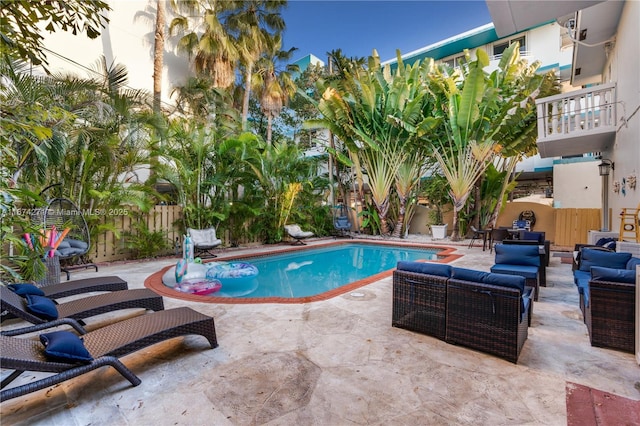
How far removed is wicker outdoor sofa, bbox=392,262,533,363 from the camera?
115 inches

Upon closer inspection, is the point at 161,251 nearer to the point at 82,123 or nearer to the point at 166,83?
the point at 82,123

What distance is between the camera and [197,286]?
5.56m

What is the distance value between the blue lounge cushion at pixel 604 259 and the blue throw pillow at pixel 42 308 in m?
6.69

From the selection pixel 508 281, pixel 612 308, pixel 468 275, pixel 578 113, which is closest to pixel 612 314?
pixel 612 308

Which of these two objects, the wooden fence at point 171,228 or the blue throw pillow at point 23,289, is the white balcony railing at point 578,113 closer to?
the wooden fence at point 171,228

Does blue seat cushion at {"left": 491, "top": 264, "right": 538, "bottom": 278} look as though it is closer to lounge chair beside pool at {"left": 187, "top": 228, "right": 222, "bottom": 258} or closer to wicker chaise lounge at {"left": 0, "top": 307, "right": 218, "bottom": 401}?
wicker chaise lounge at {"left": 0, "top": 307, "right": 218, "bottom": 401}

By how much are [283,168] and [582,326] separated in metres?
9.56

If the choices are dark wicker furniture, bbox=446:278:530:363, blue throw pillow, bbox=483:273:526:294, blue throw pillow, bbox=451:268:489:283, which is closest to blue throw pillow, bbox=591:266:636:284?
dark wicker furniture, bbox=446:278:530:363

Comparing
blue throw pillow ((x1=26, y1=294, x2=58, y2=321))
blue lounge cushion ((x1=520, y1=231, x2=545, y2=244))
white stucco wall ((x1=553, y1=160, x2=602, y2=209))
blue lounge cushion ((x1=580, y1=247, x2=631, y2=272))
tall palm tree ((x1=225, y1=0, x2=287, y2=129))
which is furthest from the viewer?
tall palm tree ((x1=225, y1=0, x2=287, y2=129))

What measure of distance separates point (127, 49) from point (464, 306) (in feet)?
57.5

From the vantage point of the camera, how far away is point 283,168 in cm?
Answer: 1160

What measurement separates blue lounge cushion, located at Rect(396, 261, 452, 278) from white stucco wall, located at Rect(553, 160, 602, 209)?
13.7 metres

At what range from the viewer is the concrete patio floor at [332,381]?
7.09 ft

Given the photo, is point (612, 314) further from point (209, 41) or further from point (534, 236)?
point (209, 41)
